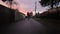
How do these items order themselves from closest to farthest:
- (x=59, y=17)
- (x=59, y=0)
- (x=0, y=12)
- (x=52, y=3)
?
1. (x=0, y=12)
2. (x=59, y=17)
3. (x=59, y=0)
4. (x=52, y=3)

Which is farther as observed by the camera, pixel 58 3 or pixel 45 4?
pixel 45 4

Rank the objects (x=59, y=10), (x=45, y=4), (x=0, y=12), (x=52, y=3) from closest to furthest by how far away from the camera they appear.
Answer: (x=0, y=12)
(x=59, y=10)
(x=52, y=3)
(x=45, y=4)

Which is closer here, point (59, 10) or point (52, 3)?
point (59, 10)

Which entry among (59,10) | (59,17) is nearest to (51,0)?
(59,10)

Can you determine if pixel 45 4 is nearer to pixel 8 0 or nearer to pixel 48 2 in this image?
pixel 48 2

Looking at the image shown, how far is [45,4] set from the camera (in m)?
61.6

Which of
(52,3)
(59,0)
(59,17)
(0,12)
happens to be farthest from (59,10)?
(52,3)

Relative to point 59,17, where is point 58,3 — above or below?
above

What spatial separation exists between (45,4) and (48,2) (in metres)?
3.37

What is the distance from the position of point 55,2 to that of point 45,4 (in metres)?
6.49

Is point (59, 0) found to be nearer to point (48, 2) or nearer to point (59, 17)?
point (48, 2)

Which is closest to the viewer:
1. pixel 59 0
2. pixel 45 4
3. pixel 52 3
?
pixel 59 0

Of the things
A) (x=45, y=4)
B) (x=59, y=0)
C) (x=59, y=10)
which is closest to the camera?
(x=59, y=10)

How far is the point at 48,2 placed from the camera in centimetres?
5838
